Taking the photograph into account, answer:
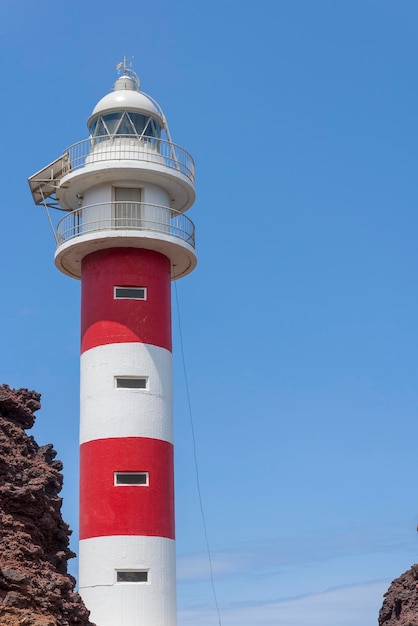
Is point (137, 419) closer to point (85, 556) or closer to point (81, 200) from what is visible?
point (85, 556)

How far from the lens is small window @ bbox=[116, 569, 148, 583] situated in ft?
91.2

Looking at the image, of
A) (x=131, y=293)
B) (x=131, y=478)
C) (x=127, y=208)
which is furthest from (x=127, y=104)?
(x=131, y=478)

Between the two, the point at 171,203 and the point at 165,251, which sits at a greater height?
the point at 171,203

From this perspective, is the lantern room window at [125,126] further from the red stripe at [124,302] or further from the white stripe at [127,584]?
the white stripe at [127,584]

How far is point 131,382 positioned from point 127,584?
5393 millimetres

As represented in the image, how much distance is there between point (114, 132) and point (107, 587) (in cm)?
1313

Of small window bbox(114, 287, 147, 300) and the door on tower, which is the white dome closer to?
the door on tower

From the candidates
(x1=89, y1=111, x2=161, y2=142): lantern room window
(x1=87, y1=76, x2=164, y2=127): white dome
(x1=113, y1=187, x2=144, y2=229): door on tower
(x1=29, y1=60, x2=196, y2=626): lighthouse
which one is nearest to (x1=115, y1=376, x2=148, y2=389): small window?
(x1=29, y1=60, x2=196, y2=626): lighthouse

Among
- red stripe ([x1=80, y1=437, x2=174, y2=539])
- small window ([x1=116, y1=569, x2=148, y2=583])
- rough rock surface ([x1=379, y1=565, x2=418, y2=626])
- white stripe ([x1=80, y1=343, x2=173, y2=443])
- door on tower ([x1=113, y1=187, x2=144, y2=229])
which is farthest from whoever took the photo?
door on tower ([x1=113, y1=187, x2=144, y2=229])

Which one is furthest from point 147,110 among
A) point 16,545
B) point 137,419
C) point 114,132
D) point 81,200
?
point 16,545

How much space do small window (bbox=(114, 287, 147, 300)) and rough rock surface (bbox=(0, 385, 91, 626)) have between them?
28.7 ft

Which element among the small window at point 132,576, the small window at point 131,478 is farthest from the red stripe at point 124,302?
the small window at point 132,576

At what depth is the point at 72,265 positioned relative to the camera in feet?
105

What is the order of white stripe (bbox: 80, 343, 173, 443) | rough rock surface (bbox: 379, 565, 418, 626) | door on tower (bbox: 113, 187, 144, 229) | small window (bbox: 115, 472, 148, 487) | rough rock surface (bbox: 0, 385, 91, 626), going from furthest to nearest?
door on tower (bbox: 113, 187, 144, 229) → white stripe (bbox: 80, 343, 173, 443) → small window (bbox: 115, 472, 148, 487) → rough rock surface (bbox: 379, 565, 418, 626) → rough rock surface (bbox: 0, 385, 91, 626)
